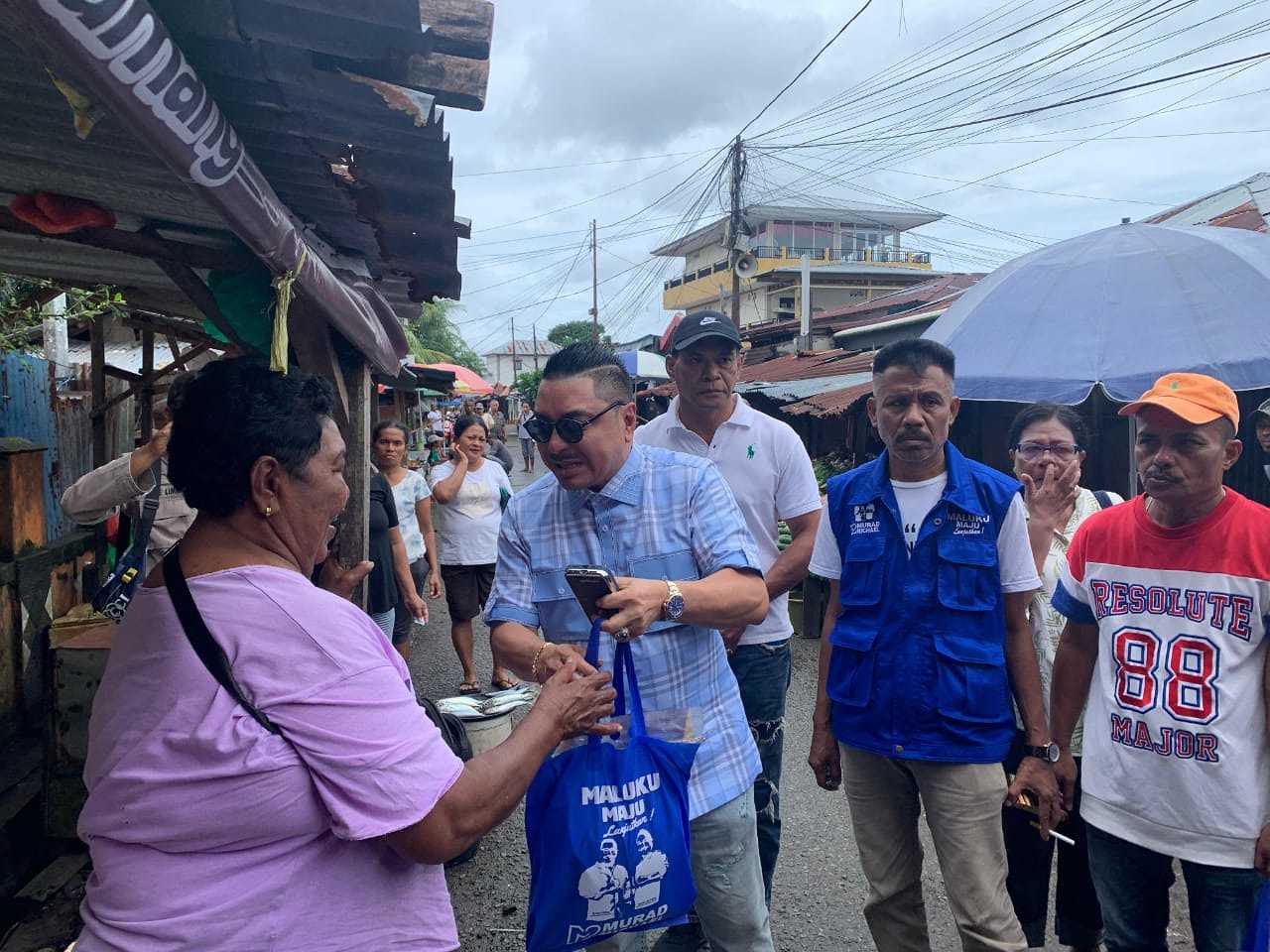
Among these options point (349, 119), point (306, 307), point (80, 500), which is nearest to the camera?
point (349, 119)

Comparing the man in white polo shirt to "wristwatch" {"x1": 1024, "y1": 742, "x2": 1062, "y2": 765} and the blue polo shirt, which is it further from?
"wristwatch" {"x1": 1024, "y1": 742, "x2": 1062, "y2": 765}

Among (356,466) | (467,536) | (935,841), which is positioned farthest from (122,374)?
(935,841)

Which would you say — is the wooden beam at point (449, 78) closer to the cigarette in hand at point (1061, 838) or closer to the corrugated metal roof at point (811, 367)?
the cigarette in hand at point (1061, 838)

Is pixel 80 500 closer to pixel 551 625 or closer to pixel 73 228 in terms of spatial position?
pixel 73 228

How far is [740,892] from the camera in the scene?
2.18 meters

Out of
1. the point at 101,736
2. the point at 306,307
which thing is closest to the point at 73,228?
the point at 306,307

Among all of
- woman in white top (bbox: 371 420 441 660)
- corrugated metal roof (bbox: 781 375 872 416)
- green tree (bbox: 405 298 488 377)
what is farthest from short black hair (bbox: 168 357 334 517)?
green tree (bbox: 405 298 488 377)

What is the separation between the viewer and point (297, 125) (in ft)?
6.26

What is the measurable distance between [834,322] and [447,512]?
15.3m

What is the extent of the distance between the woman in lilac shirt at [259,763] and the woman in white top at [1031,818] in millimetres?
2158

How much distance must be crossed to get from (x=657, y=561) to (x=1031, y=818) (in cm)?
172

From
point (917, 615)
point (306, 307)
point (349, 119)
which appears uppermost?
point (349, 119)

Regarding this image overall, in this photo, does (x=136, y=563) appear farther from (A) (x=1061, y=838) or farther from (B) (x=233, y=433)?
(A) (x=1061, y=838)

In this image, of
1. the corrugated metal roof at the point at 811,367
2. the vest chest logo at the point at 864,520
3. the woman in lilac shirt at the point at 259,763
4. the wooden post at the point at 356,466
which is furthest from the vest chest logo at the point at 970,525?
the corrugated metal roof at the point at 811,367
